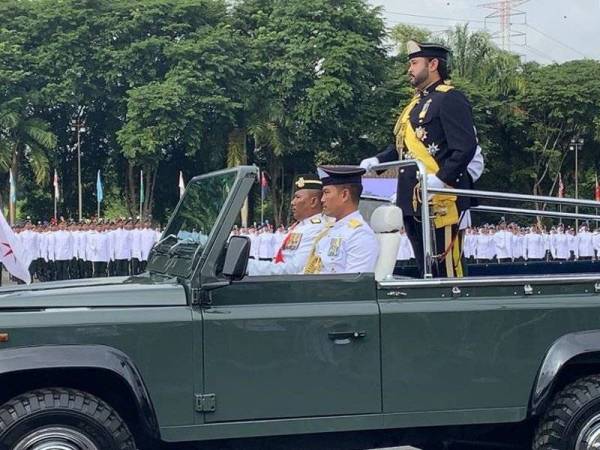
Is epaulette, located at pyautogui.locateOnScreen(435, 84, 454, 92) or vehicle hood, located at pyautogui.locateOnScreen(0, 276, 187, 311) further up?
epaulette, located at pyautogui.locateOnScreen(435, 84, 454, 92)

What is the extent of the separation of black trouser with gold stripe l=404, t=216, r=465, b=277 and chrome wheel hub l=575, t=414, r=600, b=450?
1294 mm

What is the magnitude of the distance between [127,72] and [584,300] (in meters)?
36.4

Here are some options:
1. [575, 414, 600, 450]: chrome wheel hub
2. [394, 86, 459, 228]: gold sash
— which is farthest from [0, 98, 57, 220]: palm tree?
[575, 414, 600, 450]: chrome wheel hub

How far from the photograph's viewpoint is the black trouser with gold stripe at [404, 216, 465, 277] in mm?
5684

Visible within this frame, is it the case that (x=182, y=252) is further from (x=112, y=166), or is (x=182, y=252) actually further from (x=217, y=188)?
(x=112, y=166)

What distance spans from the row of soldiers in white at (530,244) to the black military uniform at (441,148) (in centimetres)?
2418

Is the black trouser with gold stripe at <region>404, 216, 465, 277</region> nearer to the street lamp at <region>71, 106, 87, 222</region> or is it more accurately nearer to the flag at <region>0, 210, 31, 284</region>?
the flag at <region>0, 210, 31, 284</region>

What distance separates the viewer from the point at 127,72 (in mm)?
39406

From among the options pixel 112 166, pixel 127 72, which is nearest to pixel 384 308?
pixel 127 72

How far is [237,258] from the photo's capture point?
4301 mm

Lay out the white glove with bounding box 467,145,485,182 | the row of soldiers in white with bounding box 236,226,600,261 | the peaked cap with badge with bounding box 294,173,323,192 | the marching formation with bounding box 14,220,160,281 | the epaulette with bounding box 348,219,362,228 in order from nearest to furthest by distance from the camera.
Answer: the epaulette with bounding box 348,219,362,228
the white glove with bounding box 467,145,485,182
the peaked cap with badge with bounding box 294,173,323,192
the marching formation with bounding box 14,220,160,281
the row of soldiers in white with bounding box 236,226,600,261

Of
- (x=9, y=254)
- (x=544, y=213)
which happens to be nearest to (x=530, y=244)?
(x=9, y=254)

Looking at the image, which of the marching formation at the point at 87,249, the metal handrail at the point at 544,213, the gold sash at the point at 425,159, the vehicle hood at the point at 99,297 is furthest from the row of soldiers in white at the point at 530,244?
the vehicle hood at the point at 99,297

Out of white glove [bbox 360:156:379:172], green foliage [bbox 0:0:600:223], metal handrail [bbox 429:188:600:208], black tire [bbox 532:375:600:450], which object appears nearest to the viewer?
black tire [bbox 532:375:600:450]
